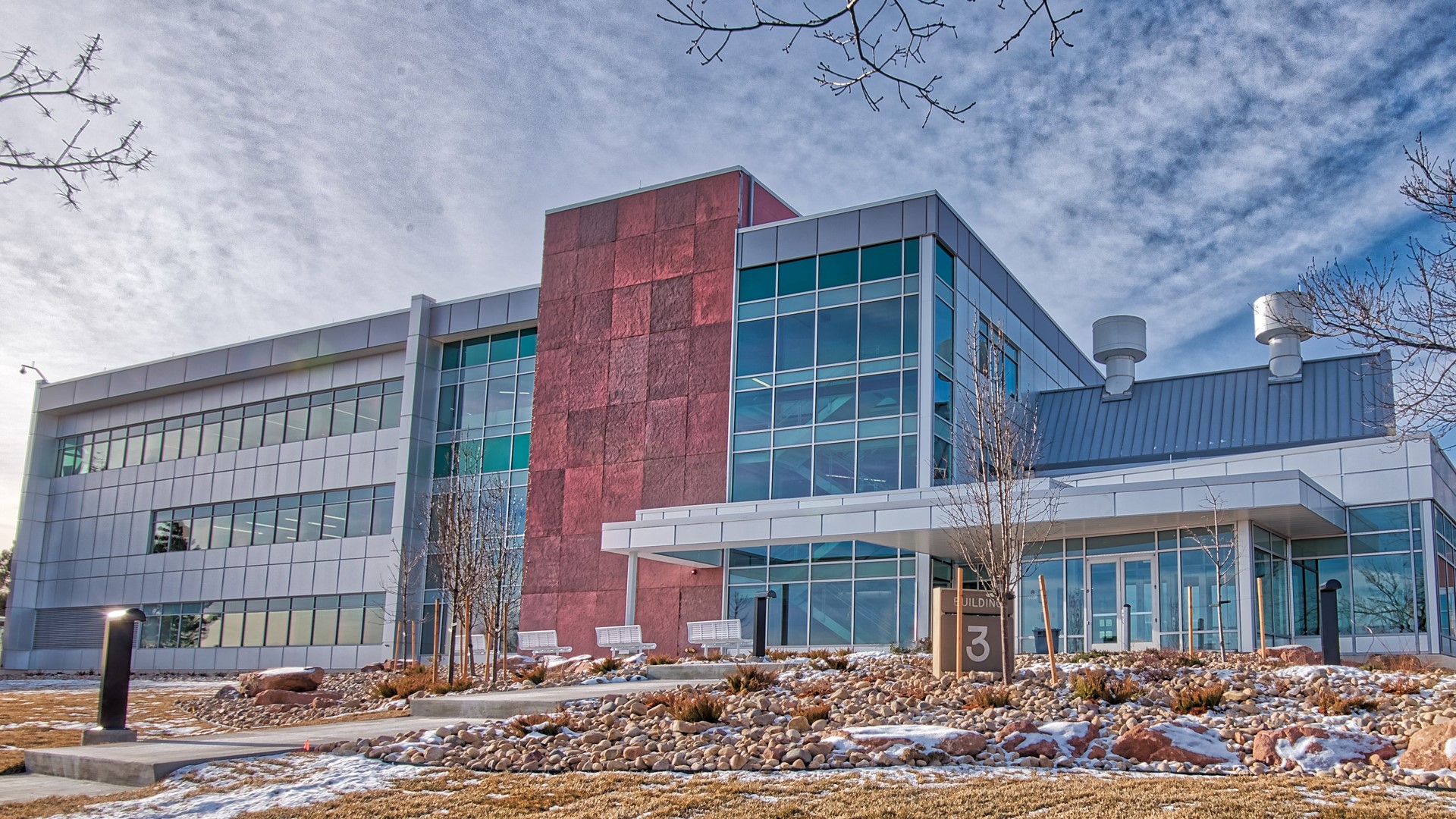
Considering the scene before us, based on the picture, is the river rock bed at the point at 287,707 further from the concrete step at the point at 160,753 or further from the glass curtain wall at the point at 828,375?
the glass curtain wall at the point at 828,375

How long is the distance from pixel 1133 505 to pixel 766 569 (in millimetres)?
10609

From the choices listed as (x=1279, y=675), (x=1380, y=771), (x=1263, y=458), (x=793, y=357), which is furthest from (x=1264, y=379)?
(x=1380, y=771)

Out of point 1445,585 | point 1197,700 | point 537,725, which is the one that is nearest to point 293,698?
point 537,725

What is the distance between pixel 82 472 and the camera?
5281 cm

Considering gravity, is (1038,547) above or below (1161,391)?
below

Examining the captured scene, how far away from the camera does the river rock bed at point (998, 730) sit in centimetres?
1112

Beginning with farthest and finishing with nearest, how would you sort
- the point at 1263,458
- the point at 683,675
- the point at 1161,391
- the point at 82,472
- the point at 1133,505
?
the point at 82,472
the point at 1161,391
the point at 1263,458
the point at 1133,505
the point at 683,675

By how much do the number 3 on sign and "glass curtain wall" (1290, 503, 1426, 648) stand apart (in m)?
13.3

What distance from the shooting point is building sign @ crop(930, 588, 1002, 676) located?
16.5 m

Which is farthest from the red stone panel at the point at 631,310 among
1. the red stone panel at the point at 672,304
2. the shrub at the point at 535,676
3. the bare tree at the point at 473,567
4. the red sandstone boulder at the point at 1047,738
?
the red sandstone boulder at the point at 1047,738

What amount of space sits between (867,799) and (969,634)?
7307mm

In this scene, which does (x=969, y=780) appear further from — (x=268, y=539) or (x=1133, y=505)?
(x=268, y=539)

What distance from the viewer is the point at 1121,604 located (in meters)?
27.1

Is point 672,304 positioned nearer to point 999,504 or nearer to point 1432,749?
point 999,504
